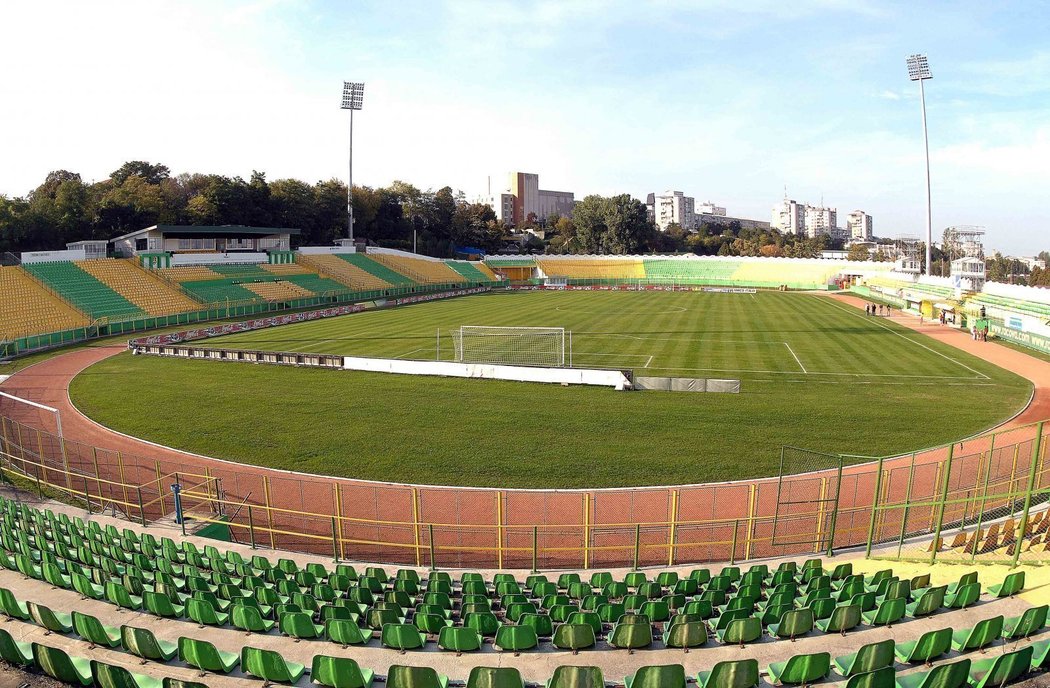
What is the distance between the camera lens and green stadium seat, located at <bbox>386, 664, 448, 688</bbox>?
811 centimetres

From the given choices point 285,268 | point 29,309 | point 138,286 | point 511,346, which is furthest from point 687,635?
point 285,268

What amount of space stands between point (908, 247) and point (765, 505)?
173 metres

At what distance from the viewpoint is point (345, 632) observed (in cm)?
1002

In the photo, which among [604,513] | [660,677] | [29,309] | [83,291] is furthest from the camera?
[83,291]

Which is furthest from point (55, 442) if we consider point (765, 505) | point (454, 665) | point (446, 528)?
point (765, 505)

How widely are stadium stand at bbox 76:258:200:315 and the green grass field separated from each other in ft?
49.3

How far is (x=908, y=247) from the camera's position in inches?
6540

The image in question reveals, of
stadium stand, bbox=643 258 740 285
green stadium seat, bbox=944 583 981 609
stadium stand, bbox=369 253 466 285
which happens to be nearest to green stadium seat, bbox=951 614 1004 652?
green stadium seat, bbox=944 583 981 609

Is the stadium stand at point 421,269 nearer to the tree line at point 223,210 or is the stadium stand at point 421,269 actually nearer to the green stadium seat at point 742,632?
the tree line at point 223,210

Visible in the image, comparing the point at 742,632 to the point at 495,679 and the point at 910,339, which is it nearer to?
the point at 495,679

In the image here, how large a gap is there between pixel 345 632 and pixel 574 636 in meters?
3.27

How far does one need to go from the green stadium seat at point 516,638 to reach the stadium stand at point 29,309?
47.1m

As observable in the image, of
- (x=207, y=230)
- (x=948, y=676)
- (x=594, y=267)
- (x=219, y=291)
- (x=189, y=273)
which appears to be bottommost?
(x=948, y=676)

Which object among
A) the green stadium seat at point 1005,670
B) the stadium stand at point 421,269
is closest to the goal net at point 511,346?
the green stadium seat at point 1005,670
